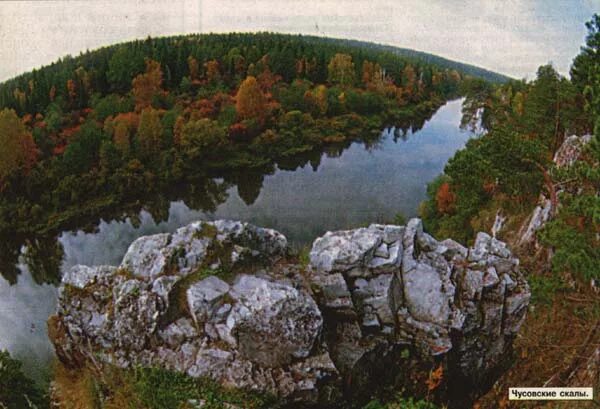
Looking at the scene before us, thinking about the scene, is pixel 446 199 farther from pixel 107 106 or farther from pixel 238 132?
pixel 107 106

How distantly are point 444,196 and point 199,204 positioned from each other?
32.7 feet

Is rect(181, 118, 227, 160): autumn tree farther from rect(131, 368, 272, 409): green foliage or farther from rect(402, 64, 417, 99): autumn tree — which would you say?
rect(131, 368, 272, 409): green foliage

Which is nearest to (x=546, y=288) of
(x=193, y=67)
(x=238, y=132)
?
(x=193, y=67)

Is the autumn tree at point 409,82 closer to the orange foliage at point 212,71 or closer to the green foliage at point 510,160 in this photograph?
the green foliage at point 510,160

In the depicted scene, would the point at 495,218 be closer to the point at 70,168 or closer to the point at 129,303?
the point at 129,303

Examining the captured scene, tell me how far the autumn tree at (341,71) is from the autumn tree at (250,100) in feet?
12.0

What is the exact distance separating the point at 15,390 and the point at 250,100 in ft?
49.1

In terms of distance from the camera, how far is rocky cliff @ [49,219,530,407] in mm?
6148

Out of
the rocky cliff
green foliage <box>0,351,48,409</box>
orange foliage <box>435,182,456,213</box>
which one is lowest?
orange foliage <box>435,182,456,213</box>

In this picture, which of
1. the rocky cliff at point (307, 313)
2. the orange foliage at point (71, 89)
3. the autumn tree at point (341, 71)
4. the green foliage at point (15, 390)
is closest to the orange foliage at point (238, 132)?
the autumn tree at point (341, 71)

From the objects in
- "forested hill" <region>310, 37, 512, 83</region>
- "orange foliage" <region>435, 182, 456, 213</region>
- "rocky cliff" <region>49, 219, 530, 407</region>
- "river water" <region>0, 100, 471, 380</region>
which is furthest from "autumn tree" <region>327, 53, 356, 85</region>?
"rocky cliff" <region>49, 219, 530, 407</region>

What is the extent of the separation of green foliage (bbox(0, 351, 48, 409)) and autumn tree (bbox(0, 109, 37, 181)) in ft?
33.8

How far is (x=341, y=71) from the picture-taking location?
77.1 feet

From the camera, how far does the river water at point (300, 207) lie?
45.7 ft
